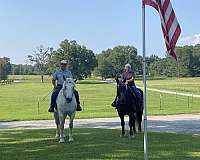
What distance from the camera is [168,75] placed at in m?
185

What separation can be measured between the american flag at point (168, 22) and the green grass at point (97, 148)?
398cm

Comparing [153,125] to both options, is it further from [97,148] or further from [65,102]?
[97,148]

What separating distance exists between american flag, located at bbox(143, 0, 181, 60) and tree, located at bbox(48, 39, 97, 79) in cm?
15516

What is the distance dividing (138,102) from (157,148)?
457 centimetres

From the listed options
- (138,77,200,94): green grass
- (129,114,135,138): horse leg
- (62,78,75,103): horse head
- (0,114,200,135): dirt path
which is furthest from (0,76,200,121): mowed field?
(62,78,75,103): horse head

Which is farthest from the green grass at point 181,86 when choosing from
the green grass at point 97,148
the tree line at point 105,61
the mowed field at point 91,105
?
the green grass at point 97,148

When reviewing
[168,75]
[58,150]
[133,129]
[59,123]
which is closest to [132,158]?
[58,150]

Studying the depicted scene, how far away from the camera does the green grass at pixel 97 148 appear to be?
12.3m

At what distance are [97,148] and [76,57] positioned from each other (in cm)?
15574

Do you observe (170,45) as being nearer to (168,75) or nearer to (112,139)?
(112,139)

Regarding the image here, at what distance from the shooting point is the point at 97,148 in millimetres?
13812

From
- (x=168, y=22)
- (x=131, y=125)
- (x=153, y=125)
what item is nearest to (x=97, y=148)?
(x=131, y=125)

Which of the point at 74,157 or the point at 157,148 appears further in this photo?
the point at 157,148

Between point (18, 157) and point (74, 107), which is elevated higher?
point (74, 107)
